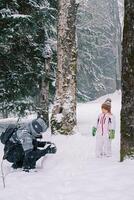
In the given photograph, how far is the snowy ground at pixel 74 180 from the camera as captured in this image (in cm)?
652

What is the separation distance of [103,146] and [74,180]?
243 cm

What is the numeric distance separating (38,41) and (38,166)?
8.88 meters

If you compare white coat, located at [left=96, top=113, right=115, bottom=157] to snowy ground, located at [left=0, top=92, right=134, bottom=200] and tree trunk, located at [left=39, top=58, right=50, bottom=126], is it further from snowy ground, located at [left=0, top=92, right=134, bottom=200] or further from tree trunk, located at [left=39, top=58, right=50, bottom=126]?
tree trunk, located at [left=39, top=58, right=50, bottom=126]

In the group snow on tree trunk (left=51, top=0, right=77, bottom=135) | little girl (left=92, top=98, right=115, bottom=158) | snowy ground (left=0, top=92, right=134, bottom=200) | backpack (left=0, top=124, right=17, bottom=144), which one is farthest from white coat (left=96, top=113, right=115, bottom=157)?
snow on tree trunk (left=51, top=0, right=77, bottom=135)

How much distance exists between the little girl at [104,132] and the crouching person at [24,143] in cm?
138

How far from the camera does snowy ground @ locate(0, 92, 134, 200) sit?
21.4ft

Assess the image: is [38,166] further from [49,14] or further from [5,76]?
[49,14]

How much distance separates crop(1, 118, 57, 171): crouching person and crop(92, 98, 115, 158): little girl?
4.54ft

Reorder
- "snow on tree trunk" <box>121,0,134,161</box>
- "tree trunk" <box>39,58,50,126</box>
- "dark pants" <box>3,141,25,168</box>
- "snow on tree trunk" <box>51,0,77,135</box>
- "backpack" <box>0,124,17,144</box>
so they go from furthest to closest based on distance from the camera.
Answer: "tree trunk" <box>39,58,50,126</box> < "snow on tree trunk" <box>51,0,77,135</box> < "dark pants" <box>3,141,25,168</box> < "backpack" <box>0,124,17,144</box> < "snow on tree trunk" <box>121,0,134,161</box>

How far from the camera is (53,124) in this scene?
41.5 feet

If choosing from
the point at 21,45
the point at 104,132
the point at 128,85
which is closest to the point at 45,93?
the point at 21,45

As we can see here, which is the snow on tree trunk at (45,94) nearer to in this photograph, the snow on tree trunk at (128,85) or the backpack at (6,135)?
the backpack at (6,135)

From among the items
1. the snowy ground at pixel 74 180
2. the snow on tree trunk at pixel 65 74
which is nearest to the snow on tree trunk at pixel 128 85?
the snowy ground at pixel 74 180

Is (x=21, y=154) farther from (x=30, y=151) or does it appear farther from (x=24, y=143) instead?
(x=24, y=143)
